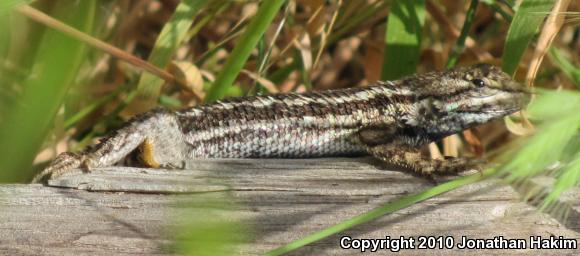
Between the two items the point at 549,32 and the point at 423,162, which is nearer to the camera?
the point at 423,162

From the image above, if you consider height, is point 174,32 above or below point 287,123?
above

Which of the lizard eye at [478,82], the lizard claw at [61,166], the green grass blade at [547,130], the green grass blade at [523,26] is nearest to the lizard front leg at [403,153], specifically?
the lizard eye at [478,82]

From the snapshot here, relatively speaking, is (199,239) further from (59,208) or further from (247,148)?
(247,148)

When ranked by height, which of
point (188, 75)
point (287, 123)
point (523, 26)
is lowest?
point (287, 123)

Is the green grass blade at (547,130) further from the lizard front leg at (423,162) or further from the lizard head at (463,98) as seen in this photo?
the lizard head at (463,98)

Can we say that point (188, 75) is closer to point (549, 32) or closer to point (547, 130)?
point (549, 32)

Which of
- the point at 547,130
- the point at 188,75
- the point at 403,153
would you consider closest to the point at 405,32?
the point at 403,153

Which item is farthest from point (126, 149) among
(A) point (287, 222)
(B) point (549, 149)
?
(B) point (549, 149)
